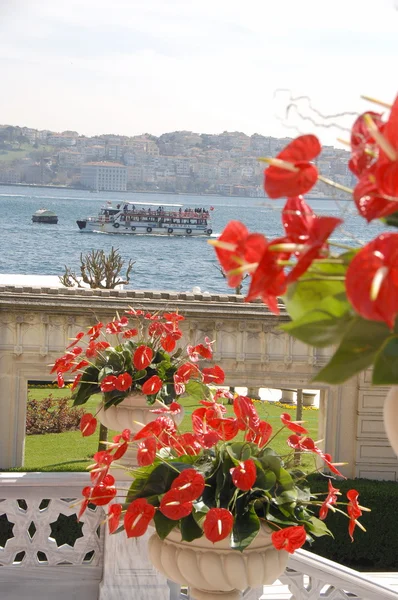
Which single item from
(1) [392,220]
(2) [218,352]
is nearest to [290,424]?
(1) [392,220]

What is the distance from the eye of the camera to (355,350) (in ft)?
3.43

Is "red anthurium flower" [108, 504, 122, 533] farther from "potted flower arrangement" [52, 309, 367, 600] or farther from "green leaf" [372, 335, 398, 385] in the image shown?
"green leaf" [372, 335, 398, 385]

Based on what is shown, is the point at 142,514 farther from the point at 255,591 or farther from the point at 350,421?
the point at 350,421

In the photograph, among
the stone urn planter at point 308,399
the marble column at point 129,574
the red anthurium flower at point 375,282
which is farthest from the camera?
the stone urn planter at point 308,399

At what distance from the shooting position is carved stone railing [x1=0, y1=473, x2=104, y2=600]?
16.8ft

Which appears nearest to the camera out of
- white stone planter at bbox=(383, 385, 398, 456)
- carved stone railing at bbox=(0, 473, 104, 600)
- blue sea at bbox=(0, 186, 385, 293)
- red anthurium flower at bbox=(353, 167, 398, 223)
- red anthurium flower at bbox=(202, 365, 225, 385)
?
red anthurium flower at bbox=(353, 167, 398, 223)

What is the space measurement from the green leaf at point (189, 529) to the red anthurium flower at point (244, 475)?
18 centimetres

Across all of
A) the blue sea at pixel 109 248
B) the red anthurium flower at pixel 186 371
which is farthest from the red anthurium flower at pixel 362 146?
the blue sea at pixel 109 248

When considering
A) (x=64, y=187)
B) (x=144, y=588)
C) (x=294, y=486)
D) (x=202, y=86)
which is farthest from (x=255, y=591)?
(x=64, y=187)

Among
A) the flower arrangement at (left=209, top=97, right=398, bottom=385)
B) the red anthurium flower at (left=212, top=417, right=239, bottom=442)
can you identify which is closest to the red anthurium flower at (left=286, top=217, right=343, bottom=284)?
the flower arrangement at (left=209, top=97, right=398, bottom=385)

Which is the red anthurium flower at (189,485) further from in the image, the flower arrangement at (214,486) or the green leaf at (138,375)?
the green leaf at (138,375)

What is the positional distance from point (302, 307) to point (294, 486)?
2.07m

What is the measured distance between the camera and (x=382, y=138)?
930 millimetres

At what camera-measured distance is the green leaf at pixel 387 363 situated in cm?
103
